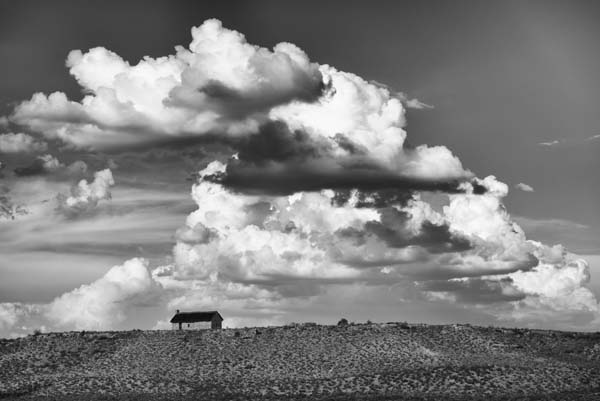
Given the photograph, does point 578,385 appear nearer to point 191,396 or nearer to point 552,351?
point 552,351

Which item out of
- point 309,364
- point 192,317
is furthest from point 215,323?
point 309,364

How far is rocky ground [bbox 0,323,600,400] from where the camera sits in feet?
262

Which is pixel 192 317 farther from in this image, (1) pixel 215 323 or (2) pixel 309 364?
(2) pixel 309 364

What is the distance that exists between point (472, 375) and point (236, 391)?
24.5 meters

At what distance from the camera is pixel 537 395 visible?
76.7 meters

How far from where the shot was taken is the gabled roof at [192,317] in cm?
11156

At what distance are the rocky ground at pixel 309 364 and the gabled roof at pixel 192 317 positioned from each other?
7.67 metres

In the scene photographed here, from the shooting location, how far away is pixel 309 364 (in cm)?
9006

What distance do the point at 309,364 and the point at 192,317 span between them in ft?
91.1

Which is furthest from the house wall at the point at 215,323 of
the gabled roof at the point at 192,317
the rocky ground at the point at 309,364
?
the rocky ground at the point at 309,364

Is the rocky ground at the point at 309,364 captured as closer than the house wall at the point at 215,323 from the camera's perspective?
Yes

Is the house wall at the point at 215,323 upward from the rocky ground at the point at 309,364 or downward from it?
upward

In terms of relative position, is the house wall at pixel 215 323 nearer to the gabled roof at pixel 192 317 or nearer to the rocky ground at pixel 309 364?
the gabled roof at pixel 192 317

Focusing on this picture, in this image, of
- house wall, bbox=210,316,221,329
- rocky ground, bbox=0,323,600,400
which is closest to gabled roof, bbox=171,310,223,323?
house wall, bbox=210,316,221,329
